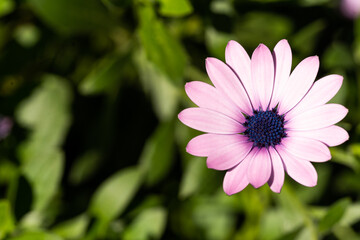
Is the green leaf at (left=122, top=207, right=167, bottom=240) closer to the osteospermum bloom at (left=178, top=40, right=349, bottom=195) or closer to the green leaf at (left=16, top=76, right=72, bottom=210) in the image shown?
the green leaf at (left=16, top=76, right=72, bottom=210)

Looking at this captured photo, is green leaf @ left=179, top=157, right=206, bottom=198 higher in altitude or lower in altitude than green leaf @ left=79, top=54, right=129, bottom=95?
lower

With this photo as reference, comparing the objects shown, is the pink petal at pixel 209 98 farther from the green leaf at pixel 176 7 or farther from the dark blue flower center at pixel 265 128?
the green leaf at pixel 176 7

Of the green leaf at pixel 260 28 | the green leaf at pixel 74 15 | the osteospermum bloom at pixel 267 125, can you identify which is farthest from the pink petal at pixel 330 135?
the green leaf at pixel 74 15

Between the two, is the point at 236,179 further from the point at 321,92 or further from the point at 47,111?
the point at 47,111

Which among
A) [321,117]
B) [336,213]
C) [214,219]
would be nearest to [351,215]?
[336,213]

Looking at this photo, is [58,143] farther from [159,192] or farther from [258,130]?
[258,130]

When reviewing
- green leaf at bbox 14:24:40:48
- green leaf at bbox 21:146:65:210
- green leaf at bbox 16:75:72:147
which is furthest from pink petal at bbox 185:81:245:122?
green leaf at bbox 14:24:40:48
